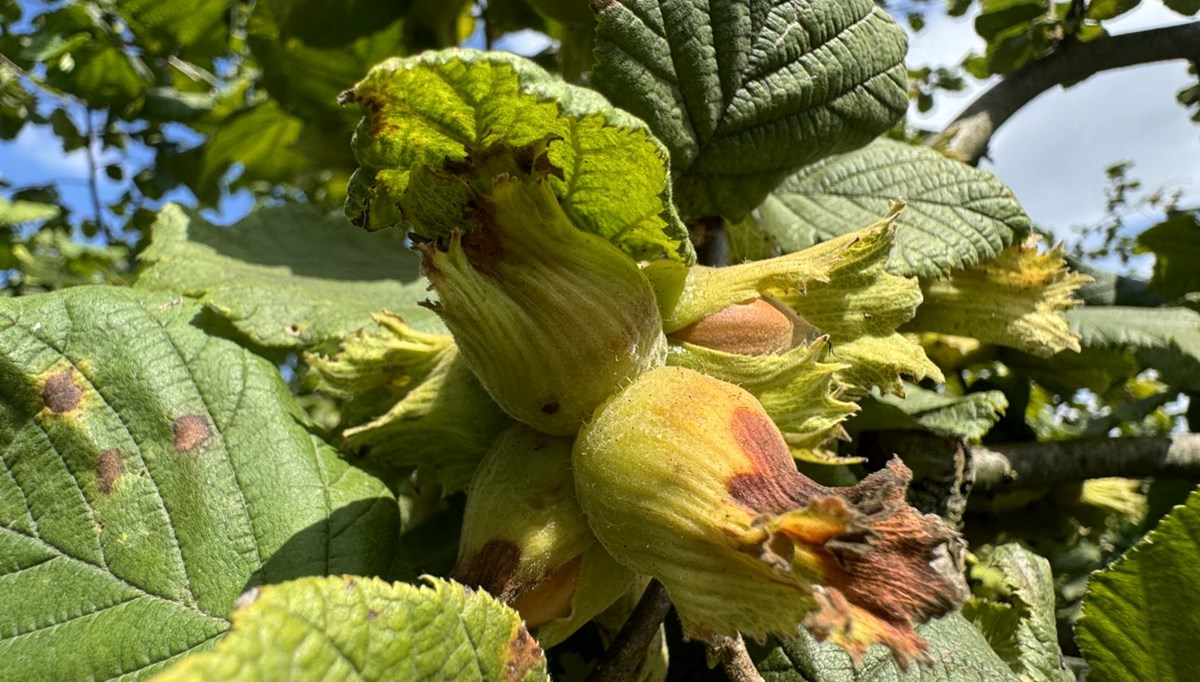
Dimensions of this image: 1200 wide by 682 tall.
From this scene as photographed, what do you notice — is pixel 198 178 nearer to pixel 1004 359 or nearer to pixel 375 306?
pixel 375 306

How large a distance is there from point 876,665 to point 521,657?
2.18ft

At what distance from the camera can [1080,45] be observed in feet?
7.96

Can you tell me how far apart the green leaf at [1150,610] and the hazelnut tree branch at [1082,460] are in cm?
61

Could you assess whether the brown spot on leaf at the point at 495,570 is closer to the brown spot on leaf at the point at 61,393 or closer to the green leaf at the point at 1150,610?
the brown spot on leaf at the point at 61,393

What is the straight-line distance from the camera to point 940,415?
180 cm

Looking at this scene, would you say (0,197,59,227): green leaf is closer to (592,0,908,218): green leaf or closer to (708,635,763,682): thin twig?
(592,0,908,218): green leaf

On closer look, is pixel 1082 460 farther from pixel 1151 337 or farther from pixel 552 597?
pixel 552 597

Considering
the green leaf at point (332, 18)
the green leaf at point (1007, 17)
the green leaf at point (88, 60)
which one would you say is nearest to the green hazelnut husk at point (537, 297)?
the green leaf at point (332, 18)

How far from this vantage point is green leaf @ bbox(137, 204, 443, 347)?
169 cm

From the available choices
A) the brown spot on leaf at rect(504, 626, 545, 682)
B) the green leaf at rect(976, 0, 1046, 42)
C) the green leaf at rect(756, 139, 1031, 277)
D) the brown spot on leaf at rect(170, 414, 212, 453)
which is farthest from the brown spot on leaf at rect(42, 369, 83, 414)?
the green leaf at rect(976, 0, 1046, 42)

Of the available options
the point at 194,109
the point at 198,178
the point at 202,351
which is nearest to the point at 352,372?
the point at 202,351

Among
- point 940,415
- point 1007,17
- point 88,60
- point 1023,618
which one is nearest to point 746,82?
point 940,415

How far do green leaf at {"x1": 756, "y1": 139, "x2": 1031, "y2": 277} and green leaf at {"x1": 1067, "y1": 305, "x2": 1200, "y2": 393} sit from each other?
27.3 inches

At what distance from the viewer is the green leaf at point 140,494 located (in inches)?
49.2
